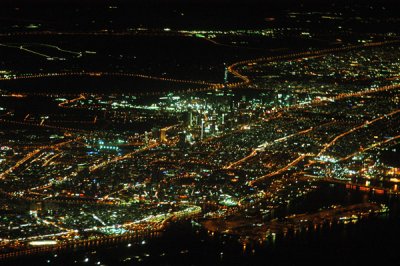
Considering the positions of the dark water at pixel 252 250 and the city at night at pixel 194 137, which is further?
the city at night at pixel 194 137

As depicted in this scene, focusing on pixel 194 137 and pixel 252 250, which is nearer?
pixel 252 250

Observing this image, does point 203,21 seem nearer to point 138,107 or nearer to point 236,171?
point 138,107

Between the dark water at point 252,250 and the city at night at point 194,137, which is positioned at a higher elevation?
the city at night at point 194,137

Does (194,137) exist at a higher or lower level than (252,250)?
higher

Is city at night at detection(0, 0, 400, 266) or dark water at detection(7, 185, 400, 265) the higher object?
city at night at detection(0, 0, 400, 266)
